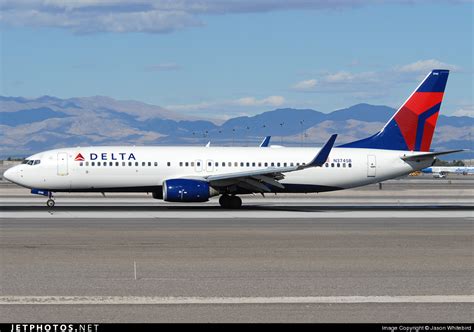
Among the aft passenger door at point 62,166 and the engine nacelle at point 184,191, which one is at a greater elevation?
the aft passenger door at point 62,166

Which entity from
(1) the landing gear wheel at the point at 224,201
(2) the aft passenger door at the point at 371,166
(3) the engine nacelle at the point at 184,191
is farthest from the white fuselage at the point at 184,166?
(3) the engine nacelle at the point at 184,191

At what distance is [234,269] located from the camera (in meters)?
20.1

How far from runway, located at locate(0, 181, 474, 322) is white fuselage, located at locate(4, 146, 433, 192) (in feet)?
27.8

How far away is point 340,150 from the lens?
49.5m

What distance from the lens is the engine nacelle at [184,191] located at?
145ft

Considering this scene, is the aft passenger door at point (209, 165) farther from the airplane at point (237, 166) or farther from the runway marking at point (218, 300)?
the runway marking at point (218, 300)

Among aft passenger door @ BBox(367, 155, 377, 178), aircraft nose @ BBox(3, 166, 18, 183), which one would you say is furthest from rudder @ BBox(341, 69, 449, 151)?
aircraft nose @ BBox(3, 166, 18, 183)

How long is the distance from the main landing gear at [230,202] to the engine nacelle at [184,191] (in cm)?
227

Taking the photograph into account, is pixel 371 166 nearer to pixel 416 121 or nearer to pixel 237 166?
pixel 416 121

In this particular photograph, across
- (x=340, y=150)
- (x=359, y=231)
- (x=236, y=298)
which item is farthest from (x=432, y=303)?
(x=340, y=150)

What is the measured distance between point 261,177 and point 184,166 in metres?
4.26

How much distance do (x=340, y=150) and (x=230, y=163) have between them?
21.0ft

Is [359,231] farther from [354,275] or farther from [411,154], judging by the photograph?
[411,154]

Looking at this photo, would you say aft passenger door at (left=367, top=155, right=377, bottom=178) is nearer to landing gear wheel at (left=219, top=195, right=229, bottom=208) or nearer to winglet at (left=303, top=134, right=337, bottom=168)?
winglet at (left=303, top=134, right=337, bottom=168)
